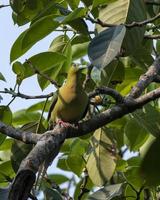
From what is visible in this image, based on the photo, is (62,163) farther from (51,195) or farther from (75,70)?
(51,195)

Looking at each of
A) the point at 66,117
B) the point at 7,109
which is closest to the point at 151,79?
the point at 7,109

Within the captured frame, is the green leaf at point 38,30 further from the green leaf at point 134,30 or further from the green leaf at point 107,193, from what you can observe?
the green leaf at point 107,193

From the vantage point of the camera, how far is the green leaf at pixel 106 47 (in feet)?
4.82

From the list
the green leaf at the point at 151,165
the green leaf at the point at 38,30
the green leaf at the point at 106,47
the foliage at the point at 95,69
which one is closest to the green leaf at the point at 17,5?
the foliage at the point at 95,69

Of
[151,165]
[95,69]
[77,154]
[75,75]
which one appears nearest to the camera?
[151,165]

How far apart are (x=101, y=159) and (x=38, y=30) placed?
85 cm

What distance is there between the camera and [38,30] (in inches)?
73.0

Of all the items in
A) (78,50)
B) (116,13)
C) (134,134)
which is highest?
(116,13)

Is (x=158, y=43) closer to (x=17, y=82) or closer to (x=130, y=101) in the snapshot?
(x=17, y=82)

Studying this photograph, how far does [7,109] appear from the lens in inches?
90.5

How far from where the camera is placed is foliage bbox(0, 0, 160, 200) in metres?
1.75

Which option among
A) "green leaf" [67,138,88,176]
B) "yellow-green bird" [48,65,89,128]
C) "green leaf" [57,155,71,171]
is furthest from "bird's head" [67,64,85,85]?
"green leaf" [57,155,71,171]

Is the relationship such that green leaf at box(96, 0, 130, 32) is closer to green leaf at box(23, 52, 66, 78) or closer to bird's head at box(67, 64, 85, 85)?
green leaf at box(23, 52, 66, 78)

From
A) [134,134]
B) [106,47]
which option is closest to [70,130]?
[106,47]
